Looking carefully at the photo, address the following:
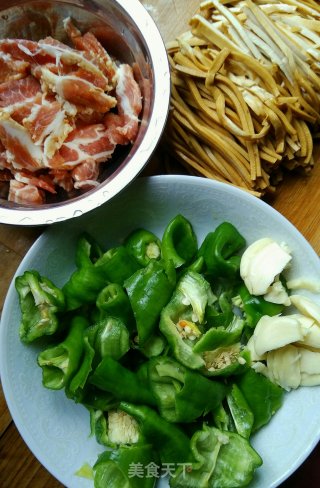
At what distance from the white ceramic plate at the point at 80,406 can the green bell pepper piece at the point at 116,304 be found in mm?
199

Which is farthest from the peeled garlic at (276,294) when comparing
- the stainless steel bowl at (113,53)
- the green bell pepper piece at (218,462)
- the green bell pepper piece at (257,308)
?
the stainless steel bowl at (113,53)

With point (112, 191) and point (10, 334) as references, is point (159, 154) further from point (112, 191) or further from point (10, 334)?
point (10, 334)

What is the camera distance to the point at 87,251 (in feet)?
5.53

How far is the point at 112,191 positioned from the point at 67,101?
333mm

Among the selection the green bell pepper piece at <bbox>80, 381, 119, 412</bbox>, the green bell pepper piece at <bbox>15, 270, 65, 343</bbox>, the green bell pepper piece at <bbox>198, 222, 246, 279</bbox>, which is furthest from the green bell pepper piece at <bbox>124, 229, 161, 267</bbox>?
the green bell pepper piece at <bbox>80, 381, 119, 412</bbox>

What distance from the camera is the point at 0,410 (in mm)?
1818

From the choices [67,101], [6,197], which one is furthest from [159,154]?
[6,197]

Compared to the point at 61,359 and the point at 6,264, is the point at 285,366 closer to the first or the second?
the point at 61,359

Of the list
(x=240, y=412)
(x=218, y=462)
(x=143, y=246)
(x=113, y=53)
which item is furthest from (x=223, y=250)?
(x=113, y=53)

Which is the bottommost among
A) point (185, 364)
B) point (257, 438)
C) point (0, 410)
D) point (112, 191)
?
point (0, 410)

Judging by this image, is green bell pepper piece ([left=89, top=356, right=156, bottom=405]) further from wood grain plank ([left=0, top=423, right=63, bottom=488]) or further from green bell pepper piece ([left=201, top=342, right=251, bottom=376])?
wood grain plank ([left=0, top=423, right=63, bottom=488])

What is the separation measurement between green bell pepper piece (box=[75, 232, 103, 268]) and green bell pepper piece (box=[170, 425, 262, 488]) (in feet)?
1.88

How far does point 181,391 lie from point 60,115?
843 mm

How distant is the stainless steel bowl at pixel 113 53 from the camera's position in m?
1.56
